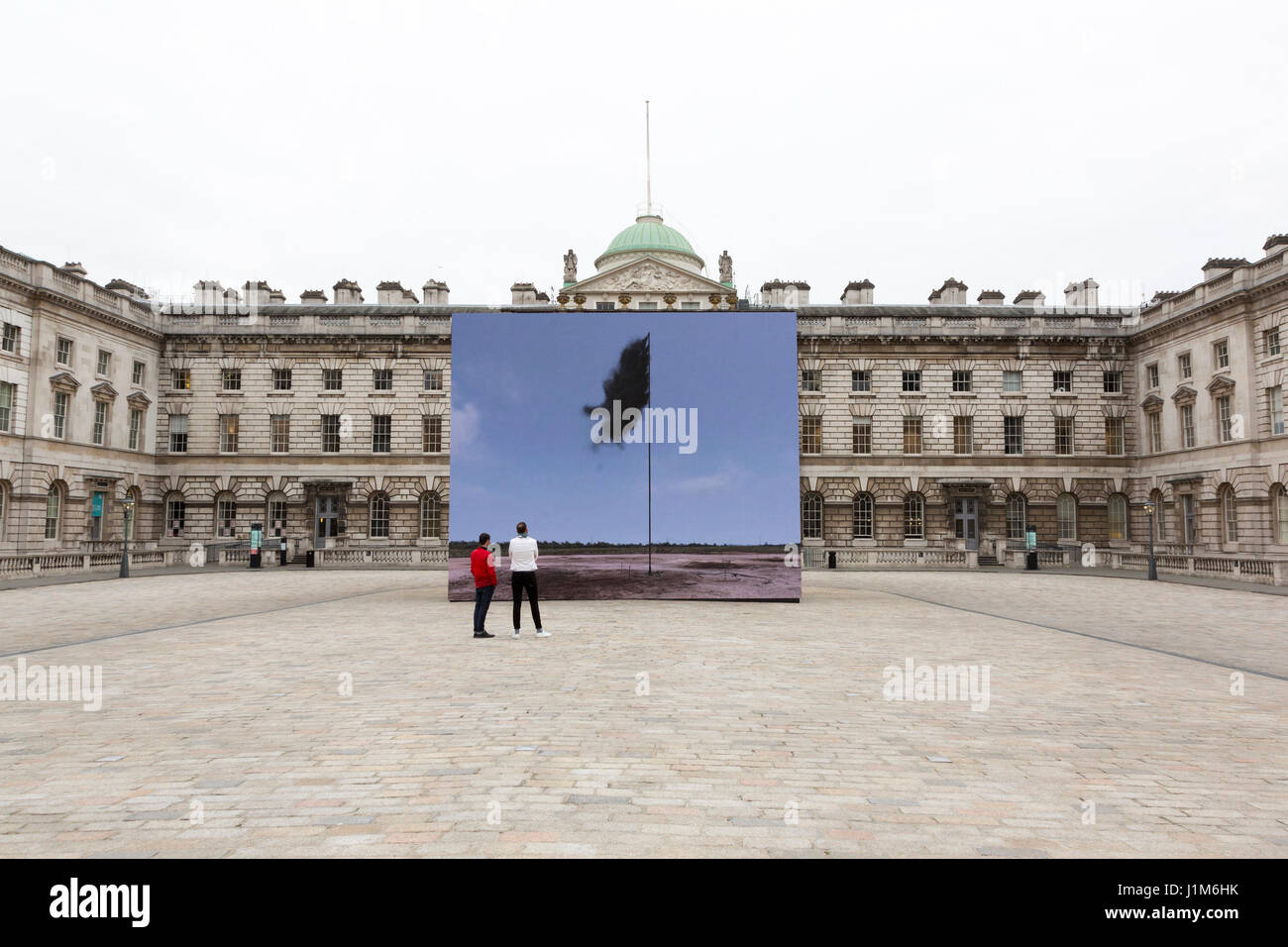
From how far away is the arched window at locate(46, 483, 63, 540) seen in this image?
35.0 m

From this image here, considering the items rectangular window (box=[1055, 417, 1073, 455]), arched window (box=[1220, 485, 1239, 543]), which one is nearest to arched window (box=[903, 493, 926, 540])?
rectangular window (box=[1055, 417, 1073, 455])

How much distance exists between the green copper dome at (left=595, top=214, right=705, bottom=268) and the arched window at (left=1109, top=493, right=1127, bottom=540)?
31.5 metres

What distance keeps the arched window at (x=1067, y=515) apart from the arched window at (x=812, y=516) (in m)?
13.0

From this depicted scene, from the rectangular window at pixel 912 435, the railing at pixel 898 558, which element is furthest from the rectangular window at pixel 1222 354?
the railing at pixel 898 558

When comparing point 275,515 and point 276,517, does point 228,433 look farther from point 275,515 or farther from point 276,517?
point 276,517

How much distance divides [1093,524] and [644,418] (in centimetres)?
3470

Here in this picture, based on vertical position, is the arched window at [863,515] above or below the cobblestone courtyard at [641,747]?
above

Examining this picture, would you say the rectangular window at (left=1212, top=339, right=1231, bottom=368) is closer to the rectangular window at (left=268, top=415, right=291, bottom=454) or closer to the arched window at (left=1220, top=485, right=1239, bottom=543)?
the arched window at (left=1220, top=485, right=1239, bottom=543)

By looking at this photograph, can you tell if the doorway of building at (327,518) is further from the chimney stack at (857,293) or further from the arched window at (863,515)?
the chimney stack at (857,293)

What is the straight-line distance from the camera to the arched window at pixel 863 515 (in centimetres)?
4291

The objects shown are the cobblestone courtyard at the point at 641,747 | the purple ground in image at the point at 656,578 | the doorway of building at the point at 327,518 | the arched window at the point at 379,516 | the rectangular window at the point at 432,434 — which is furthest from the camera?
the rectangular window at the point at 432,434

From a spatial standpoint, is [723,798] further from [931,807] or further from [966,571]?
[966,571]

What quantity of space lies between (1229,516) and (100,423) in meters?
54.4

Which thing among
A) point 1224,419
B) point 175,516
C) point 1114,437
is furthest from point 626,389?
point 1114,437
